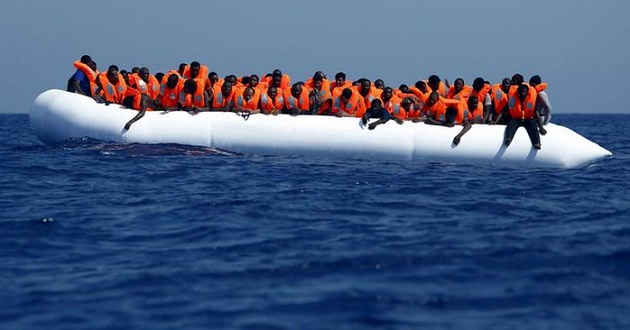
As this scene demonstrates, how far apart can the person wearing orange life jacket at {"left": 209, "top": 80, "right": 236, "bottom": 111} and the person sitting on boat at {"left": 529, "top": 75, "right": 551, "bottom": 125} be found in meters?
5.41

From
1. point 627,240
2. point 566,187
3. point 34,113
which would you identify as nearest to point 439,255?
point 627,240

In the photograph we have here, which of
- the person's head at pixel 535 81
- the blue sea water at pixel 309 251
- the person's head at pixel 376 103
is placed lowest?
the blue sea water at pixel 309 251

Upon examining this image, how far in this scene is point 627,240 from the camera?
29.1 ft

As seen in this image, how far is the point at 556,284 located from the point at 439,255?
118 centimetres

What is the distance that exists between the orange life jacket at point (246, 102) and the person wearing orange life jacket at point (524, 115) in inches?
177

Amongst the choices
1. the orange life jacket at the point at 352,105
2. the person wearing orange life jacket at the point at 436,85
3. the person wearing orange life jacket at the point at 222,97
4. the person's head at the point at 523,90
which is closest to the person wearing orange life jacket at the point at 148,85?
the person wearing orange life jacket at the point at 222,97

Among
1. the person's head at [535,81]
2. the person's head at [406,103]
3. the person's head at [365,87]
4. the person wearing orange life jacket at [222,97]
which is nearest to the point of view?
the person's head at [535,81]

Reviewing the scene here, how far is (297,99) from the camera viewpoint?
17281mm

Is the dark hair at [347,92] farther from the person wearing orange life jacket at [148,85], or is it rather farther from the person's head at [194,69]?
the person wearing orange life jacket at [148,85]

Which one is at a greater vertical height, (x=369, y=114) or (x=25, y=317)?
(x=369, y=114)

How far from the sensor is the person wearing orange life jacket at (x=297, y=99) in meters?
17.2

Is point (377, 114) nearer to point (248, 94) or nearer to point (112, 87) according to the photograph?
point (248, 94)

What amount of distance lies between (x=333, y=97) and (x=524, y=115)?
3432 millimetres

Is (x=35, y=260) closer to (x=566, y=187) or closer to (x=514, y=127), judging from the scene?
(x=566, y=187)
